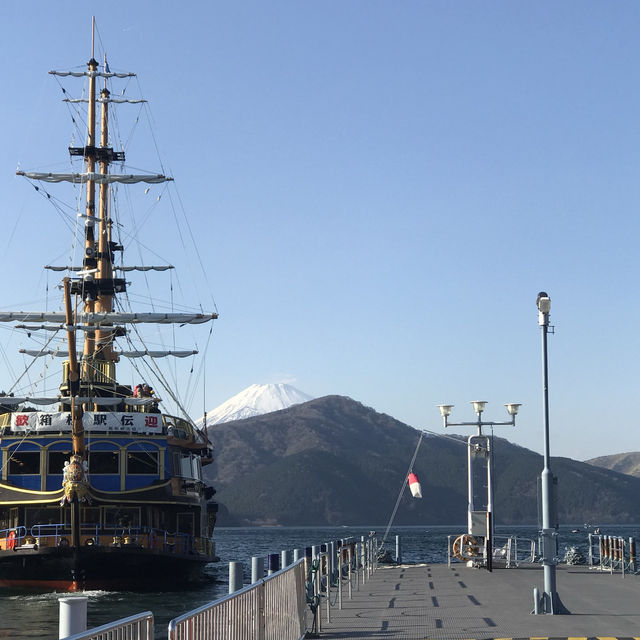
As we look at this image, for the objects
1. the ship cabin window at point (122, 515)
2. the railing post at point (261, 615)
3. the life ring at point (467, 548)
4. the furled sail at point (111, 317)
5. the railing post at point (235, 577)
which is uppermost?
the furled sail at point (111, 317)

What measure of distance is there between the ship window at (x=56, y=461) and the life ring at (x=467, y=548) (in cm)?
1582

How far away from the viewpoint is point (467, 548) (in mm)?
38781

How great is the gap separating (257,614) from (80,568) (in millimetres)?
27440

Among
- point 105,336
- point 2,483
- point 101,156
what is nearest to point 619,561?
point 2,483

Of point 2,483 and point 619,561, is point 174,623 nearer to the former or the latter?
point 619,561

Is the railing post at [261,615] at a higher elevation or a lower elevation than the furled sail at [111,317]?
lower

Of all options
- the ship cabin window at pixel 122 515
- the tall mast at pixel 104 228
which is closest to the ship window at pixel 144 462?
the ship cabin window at pixel 122 515

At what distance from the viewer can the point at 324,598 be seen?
23406mm

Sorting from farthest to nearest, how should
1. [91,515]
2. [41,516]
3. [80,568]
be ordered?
[91,515] → [41,516] → [80,568]

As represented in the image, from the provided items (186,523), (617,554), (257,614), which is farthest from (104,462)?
(257,614)

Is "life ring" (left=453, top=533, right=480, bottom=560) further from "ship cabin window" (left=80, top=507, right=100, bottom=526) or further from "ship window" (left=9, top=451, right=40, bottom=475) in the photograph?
"ship window" (left=9, top=451, right=40, bottom=475)

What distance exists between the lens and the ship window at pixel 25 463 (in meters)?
42.0

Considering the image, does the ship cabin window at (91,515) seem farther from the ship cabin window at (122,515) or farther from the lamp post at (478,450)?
the lamp post at (478,450)

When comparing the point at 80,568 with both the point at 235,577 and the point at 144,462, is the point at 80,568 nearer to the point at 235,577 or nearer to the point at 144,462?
the point at 144,462
